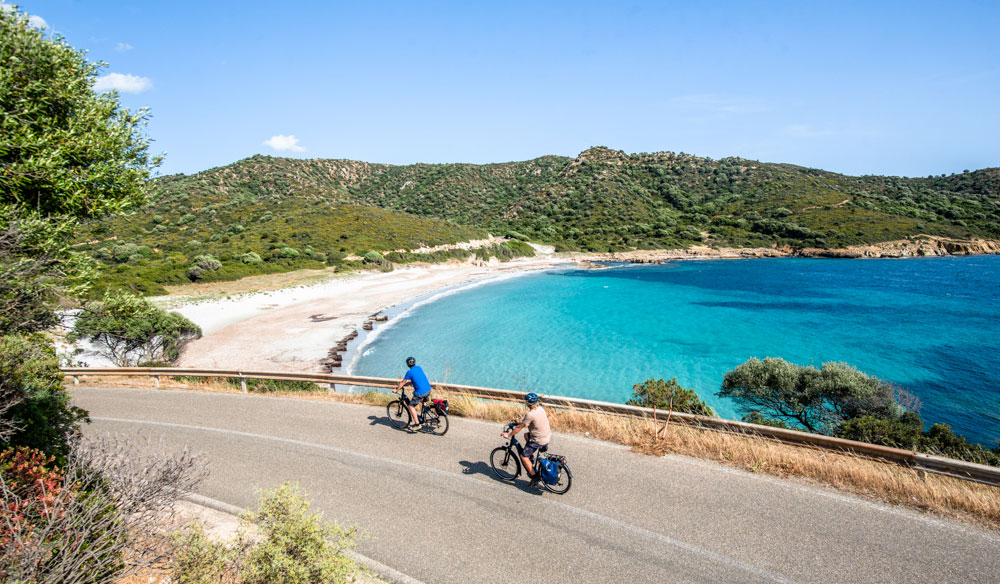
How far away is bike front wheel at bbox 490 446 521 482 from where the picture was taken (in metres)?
7.67

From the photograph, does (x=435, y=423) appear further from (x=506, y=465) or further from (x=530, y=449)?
(x=530, y=449)

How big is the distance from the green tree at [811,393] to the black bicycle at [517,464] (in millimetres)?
11884

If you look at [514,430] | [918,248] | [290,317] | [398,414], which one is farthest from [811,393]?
[918,248]

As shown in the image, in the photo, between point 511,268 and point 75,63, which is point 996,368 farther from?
point 511,268

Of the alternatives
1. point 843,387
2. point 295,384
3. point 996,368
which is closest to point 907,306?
point 996,368

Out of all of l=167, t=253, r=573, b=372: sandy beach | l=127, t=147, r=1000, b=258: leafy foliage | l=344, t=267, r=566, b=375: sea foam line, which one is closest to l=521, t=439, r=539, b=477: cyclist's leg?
l=344, t=267, r=566, b=375: sea foam line

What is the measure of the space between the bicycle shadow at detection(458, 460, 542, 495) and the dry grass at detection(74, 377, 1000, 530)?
2.31m

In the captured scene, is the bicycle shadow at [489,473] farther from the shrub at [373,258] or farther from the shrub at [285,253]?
the shrub at [285,253]

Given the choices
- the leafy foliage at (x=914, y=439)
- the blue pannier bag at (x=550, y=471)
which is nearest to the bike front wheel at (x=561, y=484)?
the blue pannier bag at (x=550, y=471)

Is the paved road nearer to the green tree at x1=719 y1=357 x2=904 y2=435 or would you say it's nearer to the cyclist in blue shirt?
the cyclist in blue shirt

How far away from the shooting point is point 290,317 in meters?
33.4

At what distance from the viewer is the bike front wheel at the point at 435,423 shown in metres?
10.2

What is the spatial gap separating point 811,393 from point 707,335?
17.3 m

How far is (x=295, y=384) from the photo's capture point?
1692cm
